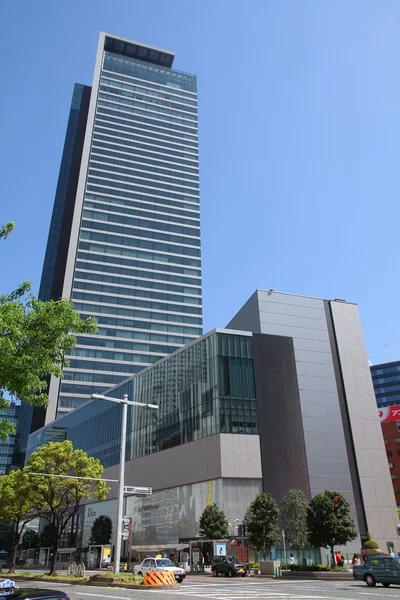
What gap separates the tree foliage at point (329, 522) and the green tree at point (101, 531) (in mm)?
39302

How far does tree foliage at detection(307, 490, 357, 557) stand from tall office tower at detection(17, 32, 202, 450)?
84.2 meters

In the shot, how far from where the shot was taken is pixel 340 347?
6500cm

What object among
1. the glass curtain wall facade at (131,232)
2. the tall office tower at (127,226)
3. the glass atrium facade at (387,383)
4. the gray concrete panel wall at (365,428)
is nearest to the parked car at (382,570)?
the gray concrete panel wall at (365,428)

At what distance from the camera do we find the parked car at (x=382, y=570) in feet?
80.7

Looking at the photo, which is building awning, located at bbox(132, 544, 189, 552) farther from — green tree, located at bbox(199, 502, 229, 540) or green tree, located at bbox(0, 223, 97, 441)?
green tree, located at bbox(0, 223, 97, 441)

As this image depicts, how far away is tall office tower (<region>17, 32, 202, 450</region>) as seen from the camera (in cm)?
12556

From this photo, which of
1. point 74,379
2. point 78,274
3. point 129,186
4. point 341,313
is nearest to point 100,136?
point 129,186

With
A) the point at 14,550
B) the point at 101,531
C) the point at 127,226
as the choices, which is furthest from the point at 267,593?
the point at 127,226

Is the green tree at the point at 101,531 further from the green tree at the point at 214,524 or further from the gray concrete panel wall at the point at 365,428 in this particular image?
the gray concrete panel wall at the point at 365,428

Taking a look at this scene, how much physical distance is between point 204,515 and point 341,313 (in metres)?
34.2

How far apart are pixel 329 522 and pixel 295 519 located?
7.98 metres

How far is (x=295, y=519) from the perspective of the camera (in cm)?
4756

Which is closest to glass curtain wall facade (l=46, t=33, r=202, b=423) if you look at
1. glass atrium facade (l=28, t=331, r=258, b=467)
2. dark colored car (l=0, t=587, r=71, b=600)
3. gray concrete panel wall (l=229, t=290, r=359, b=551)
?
glass atrium facade (l=28, t=331, r=258, b=467)

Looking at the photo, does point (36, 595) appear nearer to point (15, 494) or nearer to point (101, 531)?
point (15, 494)
